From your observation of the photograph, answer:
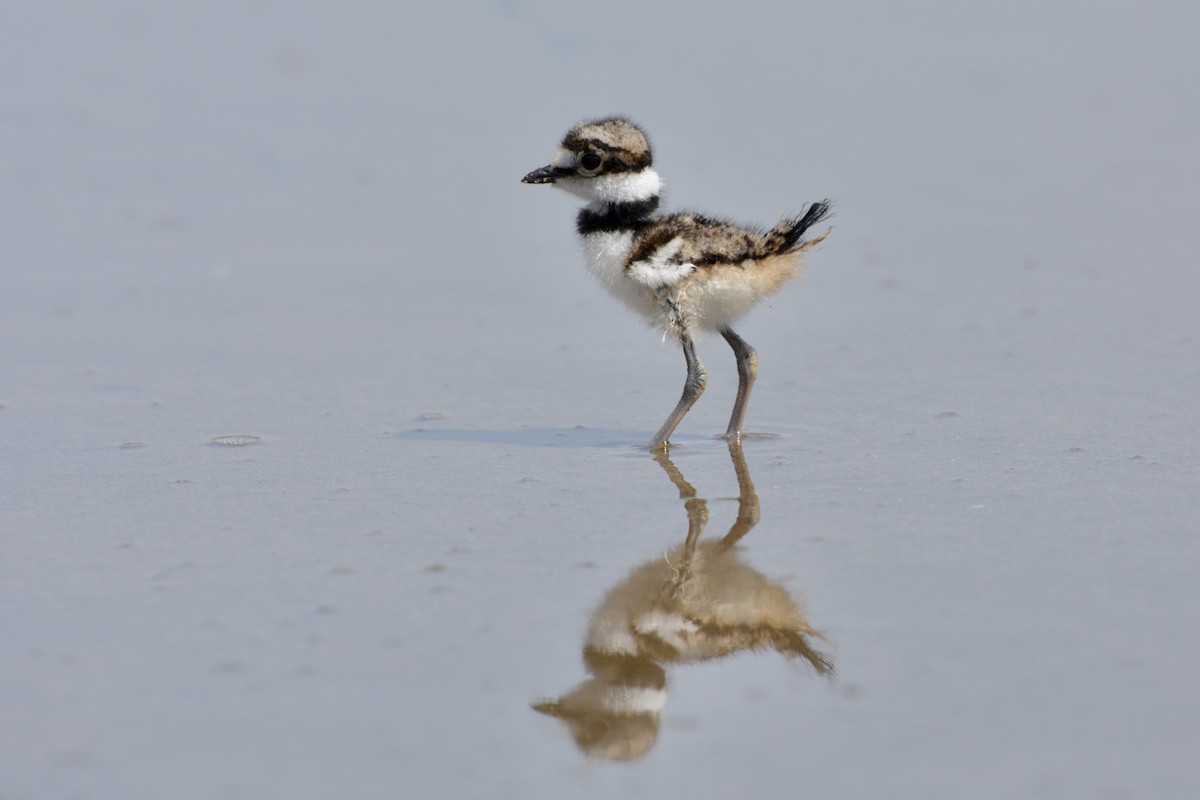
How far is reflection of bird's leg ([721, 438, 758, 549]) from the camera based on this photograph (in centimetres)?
414

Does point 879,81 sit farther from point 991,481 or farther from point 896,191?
point 991,481

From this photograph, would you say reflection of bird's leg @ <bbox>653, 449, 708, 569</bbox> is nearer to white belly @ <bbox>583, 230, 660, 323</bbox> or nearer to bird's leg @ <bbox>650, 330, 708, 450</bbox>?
bird's leg @ <bbox>650, 330, 708, 450</bbox>

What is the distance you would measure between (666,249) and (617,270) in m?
0.21

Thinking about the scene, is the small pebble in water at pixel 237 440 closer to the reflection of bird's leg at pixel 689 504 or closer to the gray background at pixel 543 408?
the gray background at pixel 543 408

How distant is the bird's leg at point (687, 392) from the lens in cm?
509

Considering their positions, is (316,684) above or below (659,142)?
below

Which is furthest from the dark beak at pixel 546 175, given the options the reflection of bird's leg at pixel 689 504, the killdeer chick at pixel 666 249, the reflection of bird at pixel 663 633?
the reflection of bird at pixel 663 633

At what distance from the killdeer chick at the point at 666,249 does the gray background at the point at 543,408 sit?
0.25 meters

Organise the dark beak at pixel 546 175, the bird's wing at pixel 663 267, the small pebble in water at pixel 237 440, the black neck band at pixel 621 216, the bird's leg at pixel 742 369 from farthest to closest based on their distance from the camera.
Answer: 1. the dark beak at pixel 546 175
2. the black neck band at pixel 621 216
3. the bird's leg at pixel 742 369
4. the bird's wing at pixel 663 267
5. the small pebble in water at pixel 237 440

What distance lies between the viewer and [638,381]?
5.83 metres

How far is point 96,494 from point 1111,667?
9.08ft

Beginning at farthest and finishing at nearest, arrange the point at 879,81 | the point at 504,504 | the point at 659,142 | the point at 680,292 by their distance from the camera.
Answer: the point at 879,81 → the point at 659,142 → the point at 680,292 → the point at 504,504

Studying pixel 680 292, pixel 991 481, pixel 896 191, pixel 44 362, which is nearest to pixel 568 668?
pixel 991 481

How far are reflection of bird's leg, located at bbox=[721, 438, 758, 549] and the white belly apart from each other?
1.92 feet
